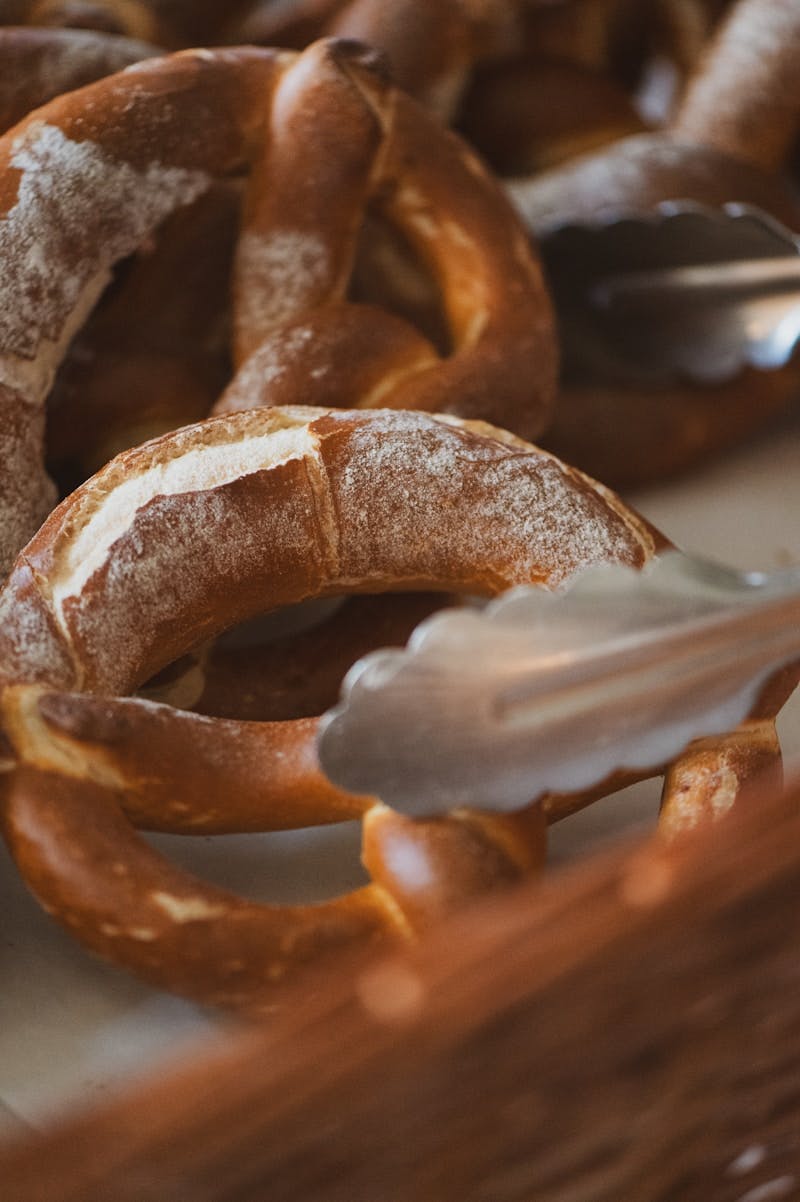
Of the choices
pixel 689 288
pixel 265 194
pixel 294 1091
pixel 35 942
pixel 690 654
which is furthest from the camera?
pixel 689 288

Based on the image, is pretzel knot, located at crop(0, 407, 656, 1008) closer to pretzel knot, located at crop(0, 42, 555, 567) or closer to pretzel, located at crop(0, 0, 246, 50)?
pretzel knot, located at crop(0, 42, 555, 567)

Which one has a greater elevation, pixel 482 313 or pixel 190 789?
pixel 482 313

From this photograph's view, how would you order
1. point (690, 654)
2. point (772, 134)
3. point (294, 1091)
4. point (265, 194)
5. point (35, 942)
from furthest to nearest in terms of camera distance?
point (772, 134) → point (265, 194) → point (35, 942) → point (690, 654) → point (294, 1091)

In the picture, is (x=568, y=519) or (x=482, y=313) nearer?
(x=568, y=519)

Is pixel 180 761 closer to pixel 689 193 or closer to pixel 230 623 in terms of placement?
pixel 230 623

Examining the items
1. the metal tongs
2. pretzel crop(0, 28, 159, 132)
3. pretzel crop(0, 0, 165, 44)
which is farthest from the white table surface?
pretzel crop(0, 0, 165, 44)

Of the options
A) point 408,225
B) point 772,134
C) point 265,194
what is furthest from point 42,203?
point 772,134

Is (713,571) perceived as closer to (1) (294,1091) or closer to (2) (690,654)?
(2) (690,654)
